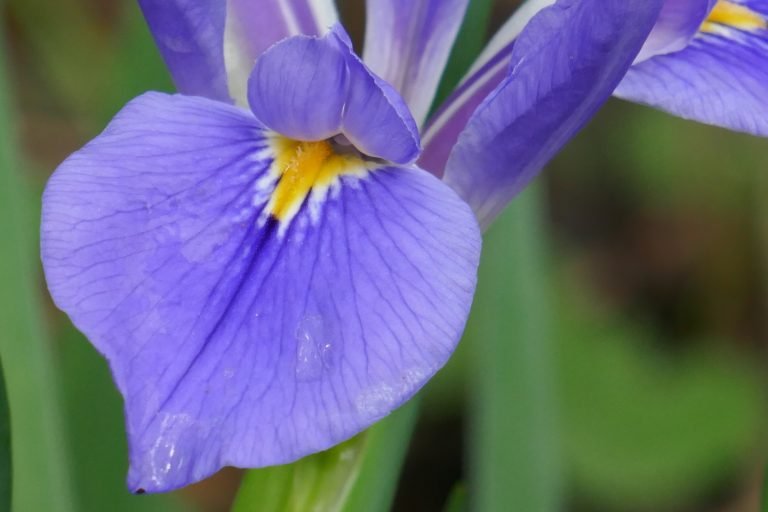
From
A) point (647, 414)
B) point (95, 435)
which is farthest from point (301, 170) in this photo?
point (647, 414)

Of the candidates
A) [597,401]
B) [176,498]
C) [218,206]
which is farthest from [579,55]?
[597,401]

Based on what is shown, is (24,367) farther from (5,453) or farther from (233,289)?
(233,289)

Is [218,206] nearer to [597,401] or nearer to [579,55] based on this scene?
[579,55]

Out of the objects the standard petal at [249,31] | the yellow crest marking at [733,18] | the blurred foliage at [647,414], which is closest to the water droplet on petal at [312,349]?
the standard petal at [249,31]

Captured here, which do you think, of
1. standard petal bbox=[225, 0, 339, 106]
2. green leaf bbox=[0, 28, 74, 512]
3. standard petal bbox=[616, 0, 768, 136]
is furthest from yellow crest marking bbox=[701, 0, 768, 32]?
green leaf bbox=[0, 28, 74, 512]

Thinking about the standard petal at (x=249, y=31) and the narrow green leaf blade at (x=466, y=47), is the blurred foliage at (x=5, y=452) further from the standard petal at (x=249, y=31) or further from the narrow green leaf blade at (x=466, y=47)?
the narrow green leaf blade at (x=466, y=47)

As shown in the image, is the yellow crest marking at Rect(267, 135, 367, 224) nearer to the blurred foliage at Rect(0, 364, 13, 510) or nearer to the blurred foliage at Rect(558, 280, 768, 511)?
the blurred foliage at Rect(0, 364, 13, 510)

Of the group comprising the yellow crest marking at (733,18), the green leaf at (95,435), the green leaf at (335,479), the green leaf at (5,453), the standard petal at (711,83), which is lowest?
the green leaf at (95,435)
